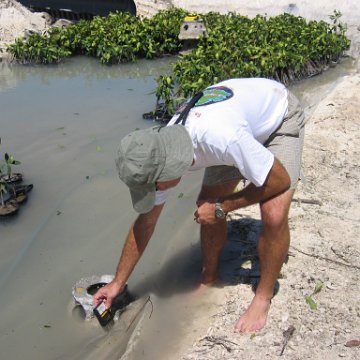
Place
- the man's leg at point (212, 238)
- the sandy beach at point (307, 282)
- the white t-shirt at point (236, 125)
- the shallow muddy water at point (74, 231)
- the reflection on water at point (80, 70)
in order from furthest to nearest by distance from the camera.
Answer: the reflection on water at point (80, 70) < the shallow muddy water at point (74, 231) < the man's leg at point (212, 238) < the sandy beach at point (307, 282) < the white t-shirt at point (236, 125)

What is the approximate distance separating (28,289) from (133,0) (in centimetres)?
892

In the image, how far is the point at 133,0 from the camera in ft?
37.3

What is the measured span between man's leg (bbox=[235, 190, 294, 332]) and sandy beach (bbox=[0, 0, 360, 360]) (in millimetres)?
75

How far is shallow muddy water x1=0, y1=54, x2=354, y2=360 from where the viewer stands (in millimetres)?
3270

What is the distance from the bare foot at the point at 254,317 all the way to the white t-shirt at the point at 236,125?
0.87 meters

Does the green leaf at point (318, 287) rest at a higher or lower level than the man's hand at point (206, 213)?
lower

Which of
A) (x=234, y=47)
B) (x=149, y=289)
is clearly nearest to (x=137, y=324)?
(x=149, y=289)

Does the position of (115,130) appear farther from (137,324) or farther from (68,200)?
(137,324)

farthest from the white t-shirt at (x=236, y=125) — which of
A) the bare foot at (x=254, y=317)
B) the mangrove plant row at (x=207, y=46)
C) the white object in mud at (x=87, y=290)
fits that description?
the mangrove plant row at (x=207, y=46)

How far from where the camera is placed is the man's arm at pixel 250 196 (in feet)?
8.71

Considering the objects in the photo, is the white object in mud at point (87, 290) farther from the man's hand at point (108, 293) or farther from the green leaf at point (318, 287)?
the green leaf at point (318, 287)

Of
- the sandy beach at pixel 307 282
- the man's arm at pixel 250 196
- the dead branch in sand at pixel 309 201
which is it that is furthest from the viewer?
the dead branch in sand at pixel 309 201

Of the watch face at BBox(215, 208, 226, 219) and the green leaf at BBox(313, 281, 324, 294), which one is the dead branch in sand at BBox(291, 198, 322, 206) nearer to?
the green leaf at BBox(313, 281, 324, 294)

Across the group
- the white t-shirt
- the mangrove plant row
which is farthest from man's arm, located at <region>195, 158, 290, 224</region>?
the mangrove plant row
